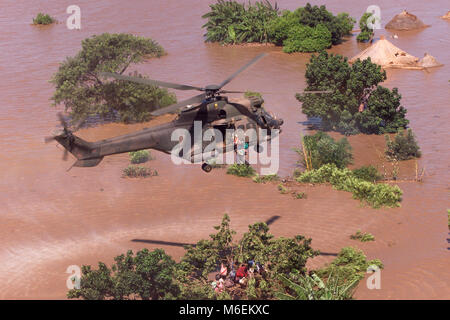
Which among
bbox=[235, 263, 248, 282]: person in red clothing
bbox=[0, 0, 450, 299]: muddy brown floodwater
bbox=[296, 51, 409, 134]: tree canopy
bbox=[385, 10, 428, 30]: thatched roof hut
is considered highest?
bbox=[385, 10, 428, 30]: thatched roof hut

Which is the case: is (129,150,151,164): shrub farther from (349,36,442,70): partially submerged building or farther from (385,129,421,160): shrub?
(349,36,442,70): partially submerged building

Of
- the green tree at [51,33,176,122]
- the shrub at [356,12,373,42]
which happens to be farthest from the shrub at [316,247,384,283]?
the shrub at [356,12,373,42]

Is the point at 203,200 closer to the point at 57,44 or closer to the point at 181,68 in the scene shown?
the point at 181,68

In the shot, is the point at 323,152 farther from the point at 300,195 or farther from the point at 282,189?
the point at 300,195

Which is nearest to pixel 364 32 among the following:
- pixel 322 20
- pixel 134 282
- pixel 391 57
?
pixel 322 20

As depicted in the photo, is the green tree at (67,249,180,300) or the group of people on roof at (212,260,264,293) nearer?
the green tree at (67,249,180,300)

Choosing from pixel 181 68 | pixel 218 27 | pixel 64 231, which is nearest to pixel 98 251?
pixel 64 231

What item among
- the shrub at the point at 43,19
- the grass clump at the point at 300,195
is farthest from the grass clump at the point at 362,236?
the shrub at the point at 43,19
